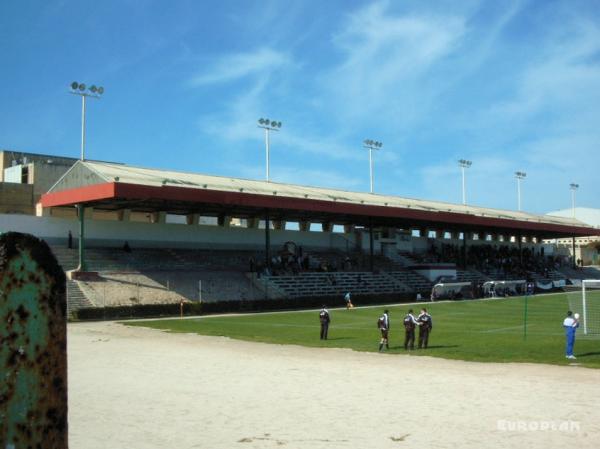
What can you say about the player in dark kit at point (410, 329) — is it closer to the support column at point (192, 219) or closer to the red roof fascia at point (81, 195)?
the red roof fascia at point (81, 195)

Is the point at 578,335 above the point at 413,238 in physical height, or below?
below

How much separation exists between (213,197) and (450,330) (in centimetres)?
2313

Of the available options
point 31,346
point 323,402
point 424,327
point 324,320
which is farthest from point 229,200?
point 31,346

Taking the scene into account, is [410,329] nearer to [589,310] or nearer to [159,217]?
[589,310]

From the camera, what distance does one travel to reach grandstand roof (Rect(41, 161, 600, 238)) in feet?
150

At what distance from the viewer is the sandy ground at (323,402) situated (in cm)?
1083

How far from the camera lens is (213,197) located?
161 feet

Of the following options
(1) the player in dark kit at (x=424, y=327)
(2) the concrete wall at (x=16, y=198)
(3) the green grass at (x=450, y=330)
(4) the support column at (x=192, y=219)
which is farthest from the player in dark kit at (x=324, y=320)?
(2) the concrete wall at (x=16, y=198)

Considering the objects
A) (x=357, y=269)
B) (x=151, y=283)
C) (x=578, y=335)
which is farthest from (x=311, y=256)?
(x=578, y=335)

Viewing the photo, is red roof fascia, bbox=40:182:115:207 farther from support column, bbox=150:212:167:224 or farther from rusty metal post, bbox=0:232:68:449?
rusty metal post, bbox=0:232:68:449

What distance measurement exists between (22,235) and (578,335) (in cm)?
2862

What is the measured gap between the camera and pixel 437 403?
13.9 m

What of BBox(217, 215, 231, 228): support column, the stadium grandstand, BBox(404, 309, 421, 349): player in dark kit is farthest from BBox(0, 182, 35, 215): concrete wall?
BBox(404, 309, 421, 349): player in dark kit

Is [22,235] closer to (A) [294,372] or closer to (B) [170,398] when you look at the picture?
(B) [170,398]
